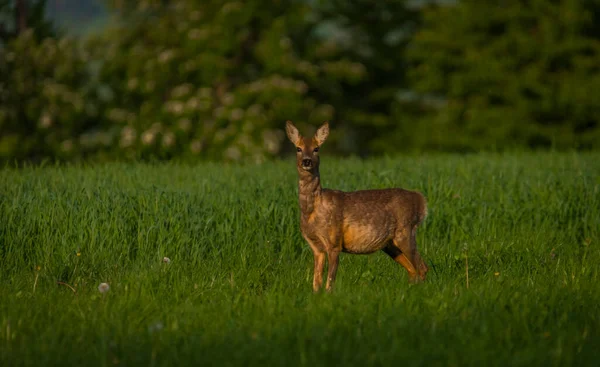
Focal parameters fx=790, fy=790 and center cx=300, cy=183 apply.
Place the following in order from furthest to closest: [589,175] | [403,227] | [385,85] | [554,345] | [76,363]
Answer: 1. [385,85]
2. [589,175]
3. [403,227]
4. [554,345]
5. [76,363]

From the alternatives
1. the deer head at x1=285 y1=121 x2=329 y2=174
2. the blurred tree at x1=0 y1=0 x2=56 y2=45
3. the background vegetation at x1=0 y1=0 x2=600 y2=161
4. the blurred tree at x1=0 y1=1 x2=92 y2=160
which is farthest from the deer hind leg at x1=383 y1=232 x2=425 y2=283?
the blurred tree at x1=0 y1=0 x2=56 y2=45

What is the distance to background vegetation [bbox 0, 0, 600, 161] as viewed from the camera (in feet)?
86.9

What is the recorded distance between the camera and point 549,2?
2945 cm

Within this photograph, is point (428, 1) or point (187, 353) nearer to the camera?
point (187, 353)

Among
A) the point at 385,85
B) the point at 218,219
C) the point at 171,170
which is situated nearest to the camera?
the point at 218,219

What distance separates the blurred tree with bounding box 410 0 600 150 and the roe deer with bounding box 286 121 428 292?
836 inches

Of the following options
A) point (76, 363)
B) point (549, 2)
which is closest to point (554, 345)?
point (76, 363)

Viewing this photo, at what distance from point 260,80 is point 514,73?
9417mm

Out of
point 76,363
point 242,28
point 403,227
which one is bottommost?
point 76,363

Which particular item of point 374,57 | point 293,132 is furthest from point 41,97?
point 293,132

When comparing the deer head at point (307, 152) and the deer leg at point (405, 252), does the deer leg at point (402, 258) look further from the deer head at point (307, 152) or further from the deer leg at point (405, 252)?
the deer head at point (307, 152)

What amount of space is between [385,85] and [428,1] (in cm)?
447

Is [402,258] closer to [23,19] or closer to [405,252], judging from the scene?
[405,252]

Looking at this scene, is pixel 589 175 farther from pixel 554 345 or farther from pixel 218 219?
pixel 554 345
